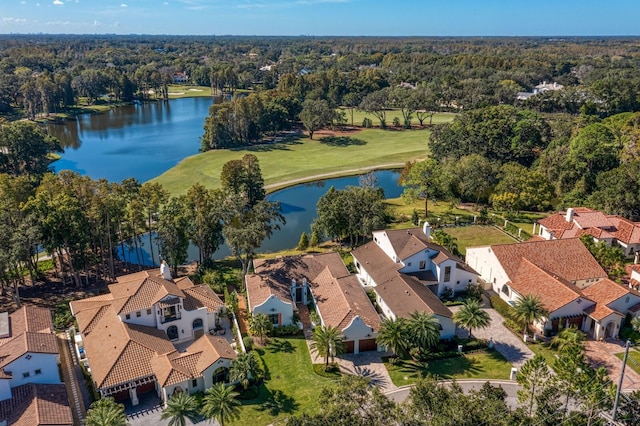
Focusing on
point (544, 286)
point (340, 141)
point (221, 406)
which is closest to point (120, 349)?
point (221, 406)

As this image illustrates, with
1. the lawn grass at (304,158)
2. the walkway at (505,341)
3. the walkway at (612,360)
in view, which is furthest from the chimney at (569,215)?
the lawn grass at (304,158)

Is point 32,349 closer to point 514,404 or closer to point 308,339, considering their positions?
point 308,339

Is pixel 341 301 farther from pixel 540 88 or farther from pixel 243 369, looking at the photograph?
pixel 540 88

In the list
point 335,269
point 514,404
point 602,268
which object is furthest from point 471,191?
point 514,404

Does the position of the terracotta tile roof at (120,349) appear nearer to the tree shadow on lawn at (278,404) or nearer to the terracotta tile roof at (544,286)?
the tree shadow on lawn at (278,404)

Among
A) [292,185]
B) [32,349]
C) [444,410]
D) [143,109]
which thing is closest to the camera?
[444,410]

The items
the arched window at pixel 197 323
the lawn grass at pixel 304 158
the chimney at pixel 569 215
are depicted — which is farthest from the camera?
the lawn grass at pixel 304 158

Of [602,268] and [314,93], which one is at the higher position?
[314,93]
